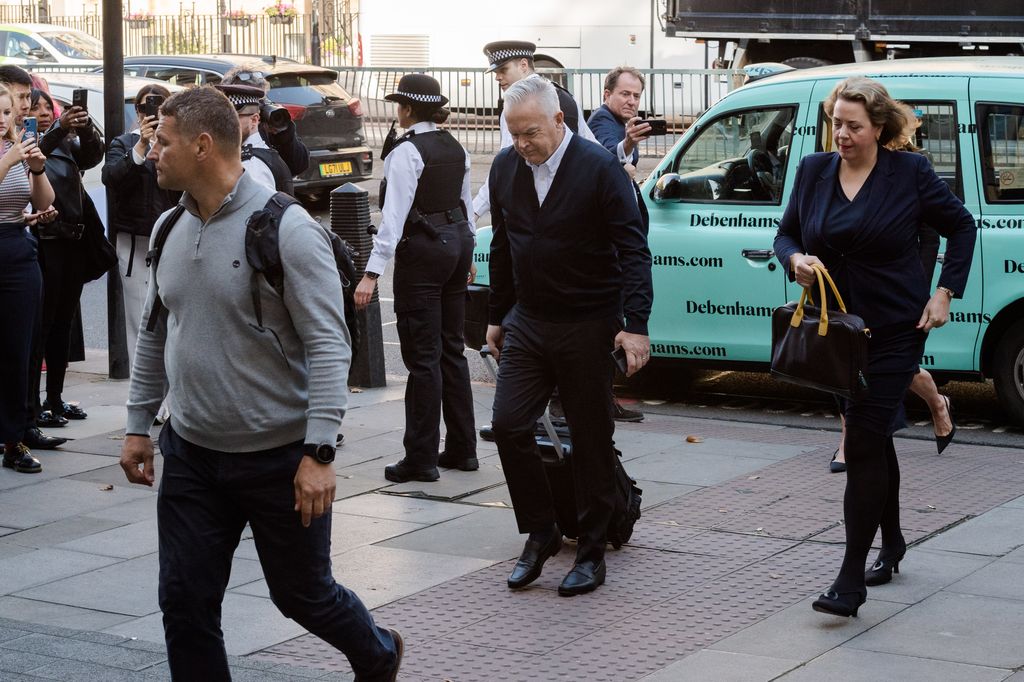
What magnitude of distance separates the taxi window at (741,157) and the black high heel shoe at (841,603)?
4035mm

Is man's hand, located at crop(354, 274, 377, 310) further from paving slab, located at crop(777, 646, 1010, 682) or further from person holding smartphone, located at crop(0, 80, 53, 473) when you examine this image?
paving slab, located at crop(777, 646, 1010, 682)

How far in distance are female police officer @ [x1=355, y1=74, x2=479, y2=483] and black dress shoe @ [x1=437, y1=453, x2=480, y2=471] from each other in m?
0.10

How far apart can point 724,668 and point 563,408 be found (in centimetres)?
127

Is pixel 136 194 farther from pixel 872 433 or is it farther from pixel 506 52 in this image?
→ pixel 872 433

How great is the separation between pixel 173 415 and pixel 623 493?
2.40 metres

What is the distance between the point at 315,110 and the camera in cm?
1866

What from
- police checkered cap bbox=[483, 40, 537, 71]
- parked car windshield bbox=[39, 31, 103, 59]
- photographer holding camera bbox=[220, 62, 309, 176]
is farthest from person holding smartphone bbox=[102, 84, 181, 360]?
parked car windshield bbox=[39, 31, 103, 59]

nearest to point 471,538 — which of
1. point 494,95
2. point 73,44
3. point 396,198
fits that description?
point 396,198

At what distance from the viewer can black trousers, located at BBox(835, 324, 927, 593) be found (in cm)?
548

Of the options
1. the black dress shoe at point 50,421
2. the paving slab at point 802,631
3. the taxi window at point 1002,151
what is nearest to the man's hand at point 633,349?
the paving slab at point 802,631

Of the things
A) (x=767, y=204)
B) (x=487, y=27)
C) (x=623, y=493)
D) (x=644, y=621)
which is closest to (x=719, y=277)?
(x=767, y=204)

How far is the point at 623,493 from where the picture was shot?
623 centimetres

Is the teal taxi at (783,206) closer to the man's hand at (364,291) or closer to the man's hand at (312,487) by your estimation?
the man's hand at (364,291)

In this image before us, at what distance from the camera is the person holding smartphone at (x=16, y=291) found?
25.4 ft
